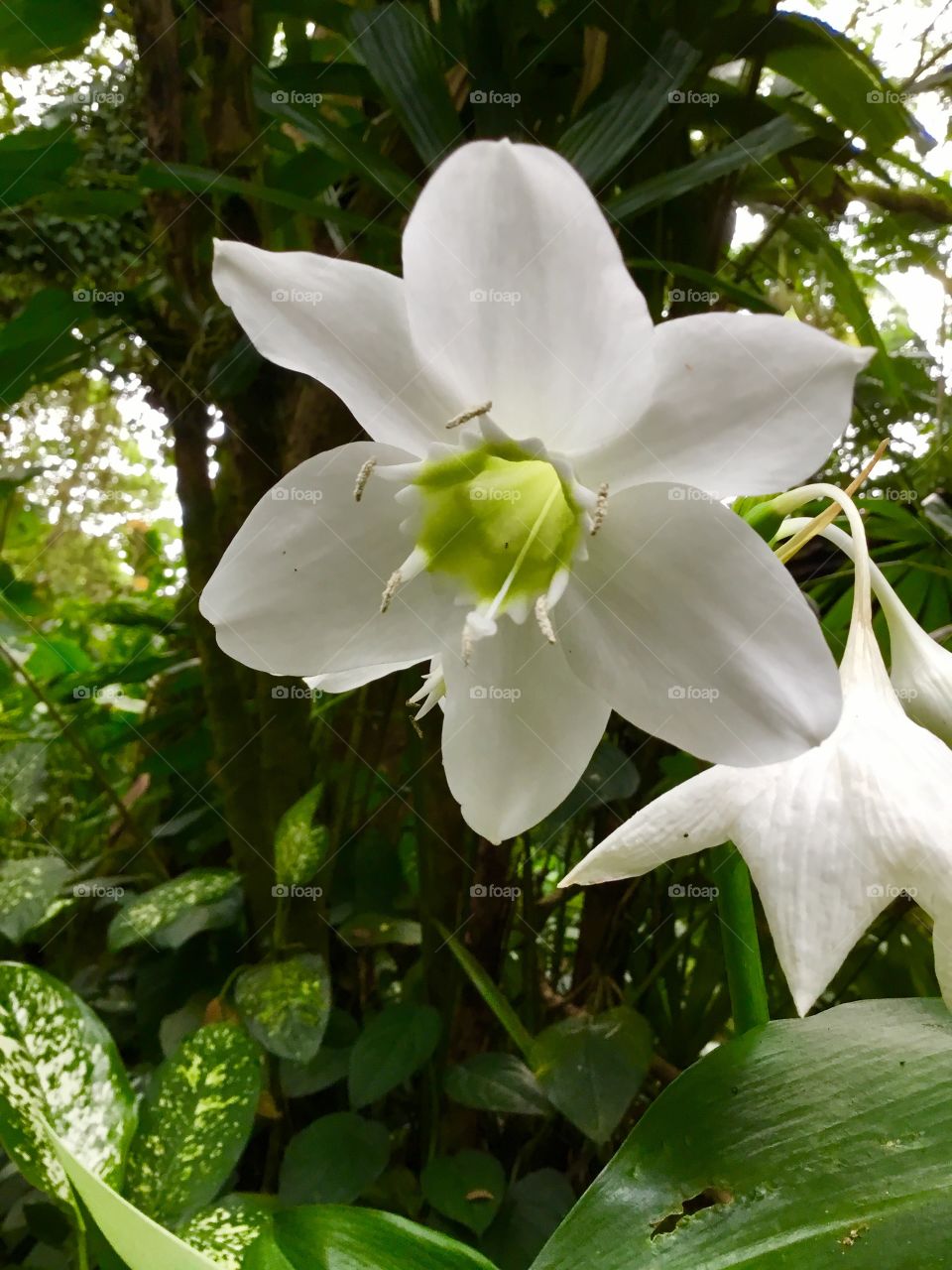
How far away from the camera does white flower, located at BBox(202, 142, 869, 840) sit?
0.26m

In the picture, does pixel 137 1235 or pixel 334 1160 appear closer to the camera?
pixel 137 1235

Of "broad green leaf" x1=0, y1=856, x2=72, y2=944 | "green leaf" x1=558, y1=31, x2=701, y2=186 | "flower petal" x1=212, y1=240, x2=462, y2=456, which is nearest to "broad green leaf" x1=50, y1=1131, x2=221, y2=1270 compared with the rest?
"flower petal" x1=212, y1=240, x2=462, y2=456

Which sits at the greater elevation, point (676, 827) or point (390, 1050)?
point (676, 827)

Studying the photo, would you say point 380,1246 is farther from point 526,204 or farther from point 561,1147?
point 561,1147

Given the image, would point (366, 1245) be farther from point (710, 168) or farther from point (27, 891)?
point (710, 168)

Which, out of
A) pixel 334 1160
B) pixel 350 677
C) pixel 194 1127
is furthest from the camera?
pixel 334 1160

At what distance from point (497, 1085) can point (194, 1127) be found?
0.23 metres

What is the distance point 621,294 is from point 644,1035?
545 mm

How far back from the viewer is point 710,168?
647mm

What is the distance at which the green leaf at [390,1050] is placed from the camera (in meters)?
0.60

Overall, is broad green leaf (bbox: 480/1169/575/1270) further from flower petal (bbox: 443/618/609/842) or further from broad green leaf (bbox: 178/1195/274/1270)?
flower petal (bbox: 443/618/609/842)

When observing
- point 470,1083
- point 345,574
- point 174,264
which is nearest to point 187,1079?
point 470,1083

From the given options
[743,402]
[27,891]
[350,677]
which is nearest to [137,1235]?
[350,677]

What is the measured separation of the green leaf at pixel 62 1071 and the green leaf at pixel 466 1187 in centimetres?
25
